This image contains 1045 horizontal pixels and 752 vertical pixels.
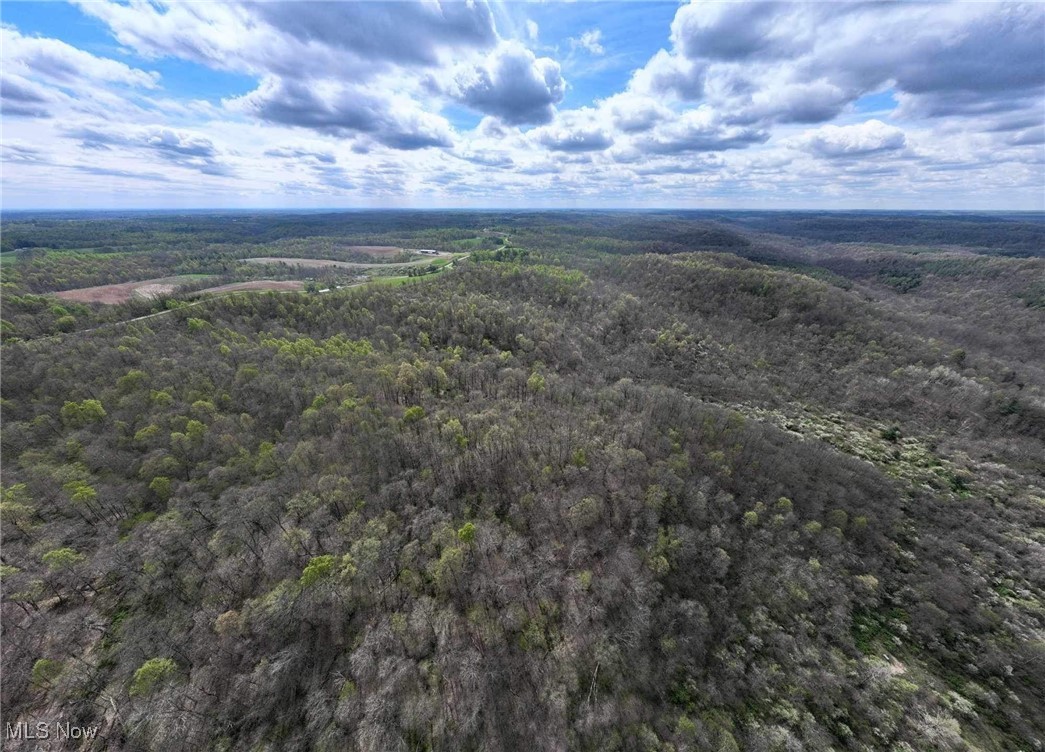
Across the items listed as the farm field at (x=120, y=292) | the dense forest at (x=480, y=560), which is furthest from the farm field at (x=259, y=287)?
the dense forest at (x=480, y=560)

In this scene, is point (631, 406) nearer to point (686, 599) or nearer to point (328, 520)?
point (686, 599)

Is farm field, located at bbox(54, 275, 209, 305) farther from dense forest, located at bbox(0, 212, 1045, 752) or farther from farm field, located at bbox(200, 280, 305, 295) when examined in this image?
dense forest, located at bbox(0, 212, 1045, 752)

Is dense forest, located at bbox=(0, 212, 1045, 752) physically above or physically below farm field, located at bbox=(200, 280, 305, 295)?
below

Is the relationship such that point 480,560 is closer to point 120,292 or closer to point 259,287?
point 259,287

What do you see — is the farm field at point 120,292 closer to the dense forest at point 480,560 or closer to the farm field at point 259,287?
the farm field at point 259,287

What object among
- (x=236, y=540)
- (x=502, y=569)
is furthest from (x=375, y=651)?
(x=236, y=540)

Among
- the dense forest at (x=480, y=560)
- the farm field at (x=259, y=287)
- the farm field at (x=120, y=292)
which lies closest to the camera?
the dense forest at (x=480, y=560)

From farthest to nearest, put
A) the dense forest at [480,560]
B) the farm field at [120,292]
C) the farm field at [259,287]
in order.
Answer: the farm field at [259,287] → the farm field at [120,292] → the dense forest at [480,560]

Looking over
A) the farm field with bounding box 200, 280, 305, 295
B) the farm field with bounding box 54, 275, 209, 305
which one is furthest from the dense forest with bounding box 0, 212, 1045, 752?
the farm field with bounding box 200, 280, 305, 295
